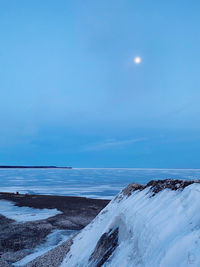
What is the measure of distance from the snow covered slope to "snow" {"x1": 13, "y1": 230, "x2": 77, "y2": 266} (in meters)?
2.67

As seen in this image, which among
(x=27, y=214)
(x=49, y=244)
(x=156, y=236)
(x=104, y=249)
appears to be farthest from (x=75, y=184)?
(x=156, y=236)

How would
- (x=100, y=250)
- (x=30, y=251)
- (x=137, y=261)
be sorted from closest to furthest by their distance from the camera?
1. (x=137, y=261)
2. (x=100, y=250)
3. (x=30, y=251)

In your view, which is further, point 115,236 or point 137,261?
point 115,236

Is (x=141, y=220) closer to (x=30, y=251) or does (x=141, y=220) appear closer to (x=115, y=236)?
(x=115, y=236)

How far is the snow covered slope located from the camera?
226 cm

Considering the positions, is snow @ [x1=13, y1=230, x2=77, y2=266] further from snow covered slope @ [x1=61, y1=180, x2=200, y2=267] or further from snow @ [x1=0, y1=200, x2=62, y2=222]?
snow @ [x1=0, y1=200, x2=62, y2=222]

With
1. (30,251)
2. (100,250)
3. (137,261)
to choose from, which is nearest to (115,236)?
(100,250)

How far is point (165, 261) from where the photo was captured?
2.24m

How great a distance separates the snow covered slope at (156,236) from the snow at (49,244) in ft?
8.75

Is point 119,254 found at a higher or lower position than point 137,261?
lower

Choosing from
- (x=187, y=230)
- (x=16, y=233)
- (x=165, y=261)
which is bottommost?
(x=16, y=233)

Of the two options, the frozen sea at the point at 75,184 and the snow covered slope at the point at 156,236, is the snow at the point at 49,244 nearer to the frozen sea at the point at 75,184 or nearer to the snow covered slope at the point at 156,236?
the snow covered slope at the point at 156,236

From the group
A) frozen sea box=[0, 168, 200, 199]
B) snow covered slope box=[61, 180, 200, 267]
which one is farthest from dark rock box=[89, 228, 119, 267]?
frozen sea box=[0, 168, 200, 199]

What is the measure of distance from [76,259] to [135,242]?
2296 mm
